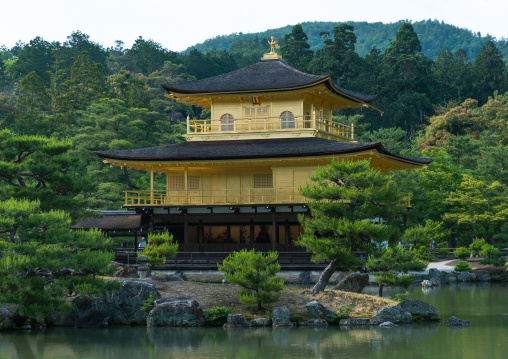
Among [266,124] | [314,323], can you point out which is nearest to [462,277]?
[266,124]

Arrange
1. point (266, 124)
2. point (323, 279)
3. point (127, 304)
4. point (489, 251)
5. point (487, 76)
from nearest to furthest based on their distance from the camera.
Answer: point (127, 304) → point (323, 279) → point (266, 124) → point (489, 251) → point (487, 76)

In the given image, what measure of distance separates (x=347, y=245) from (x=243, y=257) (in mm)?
3925

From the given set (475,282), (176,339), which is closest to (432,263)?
(475,282)

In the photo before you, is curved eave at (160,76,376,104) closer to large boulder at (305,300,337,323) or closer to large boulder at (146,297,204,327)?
large boulder at (305,300,337,323)

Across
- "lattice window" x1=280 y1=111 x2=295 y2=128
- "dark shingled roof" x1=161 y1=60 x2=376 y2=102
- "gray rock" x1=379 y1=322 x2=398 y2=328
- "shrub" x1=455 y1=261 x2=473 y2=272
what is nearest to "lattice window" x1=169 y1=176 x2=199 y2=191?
"dark shingled roof" x1=161 y1=60 x2=376 y2=102

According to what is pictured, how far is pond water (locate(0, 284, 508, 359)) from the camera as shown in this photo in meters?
18.0

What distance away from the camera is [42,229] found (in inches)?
887

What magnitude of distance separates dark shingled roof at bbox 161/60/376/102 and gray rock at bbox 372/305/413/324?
1671cm

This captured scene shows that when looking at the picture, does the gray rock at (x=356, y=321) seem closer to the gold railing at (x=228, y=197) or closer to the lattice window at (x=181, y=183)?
the gold railing at (x=228, y=197)

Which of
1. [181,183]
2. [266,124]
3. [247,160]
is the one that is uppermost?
[266,124]

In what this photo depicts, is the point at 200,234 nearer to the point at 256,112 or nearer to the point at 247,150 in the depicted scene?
the point at 247,150

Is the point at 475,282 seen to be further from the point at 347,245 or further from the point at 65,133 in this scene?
the point at 65,133

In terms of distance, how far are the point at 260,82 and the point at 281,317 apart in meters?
19.6

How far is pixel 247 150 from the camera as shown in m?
36.3
